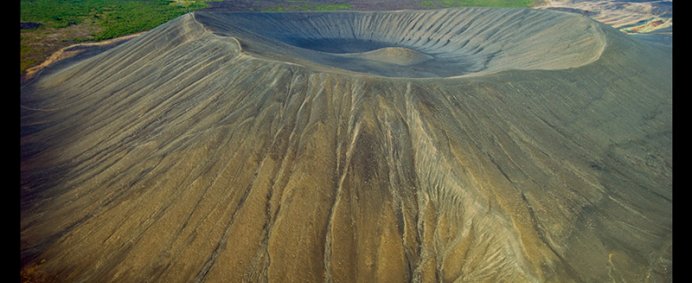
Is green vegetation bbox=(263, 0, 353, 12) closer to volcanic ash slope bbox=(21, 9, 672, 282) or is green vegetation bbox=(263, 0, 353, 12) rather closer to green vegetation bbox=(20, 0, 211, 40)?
green vegetation bbox=(20, 0, 211, 40)

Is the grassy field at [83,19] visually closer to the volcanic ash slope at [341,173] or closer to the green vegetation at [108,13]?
the green vegetation at [108,13]

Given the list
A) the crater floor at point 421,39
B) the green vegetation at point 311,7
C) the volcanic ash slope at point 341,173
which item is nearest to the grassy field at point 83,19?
the green vegetation at point 311,7

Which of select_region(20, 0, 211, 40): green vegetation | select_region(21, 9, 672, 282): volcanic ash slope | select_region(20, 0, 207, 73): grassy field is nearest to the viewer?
select_region(21, 9, 672, 282): volcanic ash slope

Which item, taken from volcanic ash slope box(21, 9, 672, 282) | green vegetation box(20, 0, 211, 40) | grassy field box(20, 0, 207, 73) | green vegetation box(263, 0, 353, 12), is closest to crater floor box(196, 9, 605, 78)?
volcanic ash slope box(21, 9, 672, 282)

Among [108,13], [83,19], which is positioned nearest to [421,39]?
[83,19]

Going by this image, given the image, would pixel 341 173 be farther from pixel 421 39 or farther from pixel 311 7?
pixel 311 7

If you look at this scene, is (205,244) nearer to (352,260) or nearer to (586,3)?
(352,260)

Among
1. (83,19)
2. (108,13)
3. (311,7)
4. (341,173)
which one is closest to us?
(341,173)

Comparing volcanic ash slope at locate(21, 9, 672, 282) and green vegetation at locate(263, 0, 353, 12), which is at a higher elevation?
green vegetation at locate(263, 0, 353, 12)
